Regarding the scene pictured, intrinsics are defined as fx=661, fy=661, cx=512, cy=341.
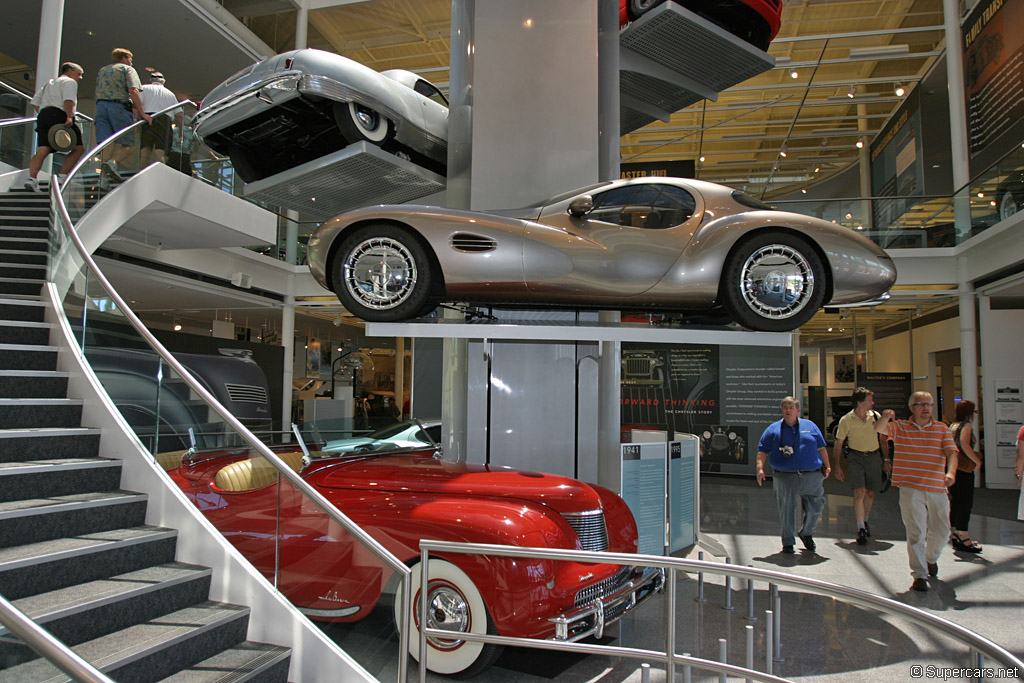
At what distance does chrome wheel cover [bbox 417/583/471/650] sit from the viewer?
339 centimetres

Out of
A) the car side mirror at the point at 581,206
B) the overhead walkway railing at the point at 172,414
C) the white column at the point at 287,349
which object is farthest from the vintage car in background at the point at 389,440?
the white column at the point at 287,349

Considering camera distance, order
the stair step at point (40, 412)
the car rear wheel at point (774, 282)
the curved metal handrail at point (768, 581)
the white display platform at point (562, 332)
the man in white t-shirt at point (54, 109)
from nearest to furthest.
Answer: the curved metal handrail at point (768, 581) < the stair step at point (40, 412) < the car rear wheel at point (774, 282) < the white display platform at point (562, 332) < the man in white t-shirt at point (54, 109)

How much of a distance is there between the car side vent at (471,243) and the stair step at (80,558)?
83.5 inches

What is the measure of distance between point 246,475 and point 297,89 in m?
2.44

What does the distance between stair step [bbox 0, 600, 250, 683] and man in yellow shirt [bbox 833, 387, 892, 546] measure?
594 centimetres

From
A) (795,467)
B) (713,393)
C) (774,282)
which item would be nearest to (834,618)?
(795,467)

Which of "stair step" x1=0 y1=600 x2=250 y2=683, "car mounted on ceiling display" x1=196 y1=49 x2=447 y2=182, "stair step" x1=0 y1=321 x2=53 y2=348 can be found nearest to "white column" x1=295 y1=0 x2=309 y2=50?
"car mounted on ceiling display" x1=196 y1=49 x2=447 y2=182

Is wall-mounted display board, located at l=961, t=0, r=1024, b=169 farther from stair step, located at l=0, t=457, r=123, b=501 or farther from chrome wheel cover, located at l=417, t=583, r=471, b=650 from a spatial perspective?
stair step, located at l=0, t=457, r=123, b=501

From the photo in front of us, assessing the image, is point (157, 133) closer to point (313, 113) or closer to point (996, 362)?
point (313, 113)

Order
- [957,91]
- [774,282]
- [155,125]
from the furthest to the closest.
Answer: [957,91] < [155,125] < [774,282]

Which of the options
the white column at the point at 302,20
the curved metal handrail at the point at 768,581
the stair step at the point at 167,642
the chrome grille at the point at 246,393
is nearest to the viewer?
the curved metal handrail at the point at 768,581

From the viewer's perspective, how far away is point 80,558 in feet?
9.36

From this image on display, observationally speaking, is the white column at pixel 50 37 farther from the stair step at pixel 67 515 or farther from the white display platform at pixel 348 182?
the stair step at pixel 67 515

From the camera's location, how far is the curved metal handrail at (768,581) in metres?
1.96
